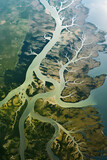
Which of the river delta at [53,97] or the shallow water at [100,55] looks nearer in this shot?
the river delta at [53,97]

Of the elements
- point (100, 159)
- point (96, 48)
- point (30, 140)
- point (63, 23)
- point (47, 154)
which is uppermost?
point (63, 23)

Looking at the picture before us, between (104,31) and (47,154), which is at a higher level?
(104,31)

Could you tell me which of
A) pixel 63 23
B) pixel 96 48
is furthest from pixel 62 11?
pixel 96 48

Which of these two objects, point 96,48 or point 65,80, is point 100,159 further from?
point 96,48

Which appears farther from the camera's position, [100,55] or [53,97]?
[100,55]

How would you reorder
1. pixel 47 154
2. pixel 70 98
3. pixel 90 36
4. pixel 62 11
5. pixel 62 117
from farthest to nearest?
pixel 62 11 → pixel 90 36 → pixel 70 98 → pixel 62 117 → pixel 47 154

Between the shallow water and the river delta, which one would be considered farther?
the shallow water

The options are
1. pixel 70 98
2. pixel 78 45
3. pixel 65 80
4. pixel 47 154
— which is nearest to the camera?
pixel 47 154

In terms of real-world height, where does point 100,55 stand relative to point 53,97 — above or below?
above
